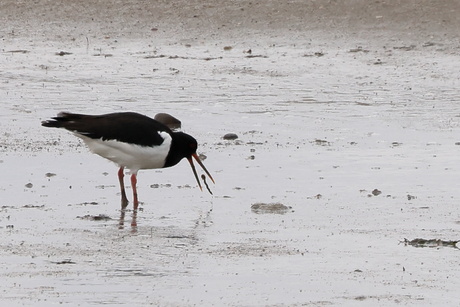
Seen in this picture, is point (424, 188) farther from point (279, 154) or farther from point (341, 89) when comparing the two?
point (341, 89)

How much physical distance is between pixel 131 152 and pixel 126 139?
0.11m

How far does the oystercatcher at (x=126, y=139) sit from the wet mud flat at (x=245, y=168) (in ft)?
0.82

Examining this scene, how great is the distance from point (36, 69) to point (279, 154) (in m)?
5.78

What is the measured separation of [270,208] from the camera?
9398 millimetres

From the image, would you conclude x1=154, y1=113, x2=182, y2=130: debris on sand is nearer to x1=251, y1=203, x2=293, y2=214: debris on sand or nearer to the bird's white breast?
the bird's white breast

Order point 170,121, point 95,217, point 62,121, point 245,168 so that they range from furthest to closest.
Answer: point 170,121 → point 245,168 → point 62,121 → point 95,217

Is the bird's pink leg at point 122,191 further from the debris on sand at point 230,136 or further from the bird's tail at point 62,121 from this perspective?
the debris on sand at point 230,136

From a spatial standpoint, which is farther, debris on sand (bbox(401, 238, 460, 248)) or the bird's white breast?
the bird's white breast

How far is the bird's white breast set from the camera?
10.3m

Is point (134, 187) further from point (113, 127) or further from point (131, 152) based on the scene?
point (113, 127)

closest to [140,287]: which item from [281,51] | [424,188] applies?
[424,188]

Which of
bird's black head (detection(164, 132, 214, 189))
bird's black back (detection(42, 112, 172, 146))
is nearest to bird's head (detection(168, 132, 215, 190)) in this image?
bird's black head (detection(164, 132, 214, 189))

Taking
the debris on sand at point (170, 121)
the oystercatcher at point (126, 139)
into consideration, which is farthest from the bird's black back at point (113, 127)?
the debris on sand at point (170, 121)

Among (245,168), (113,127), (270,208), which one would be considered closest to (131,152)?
(113,127)
